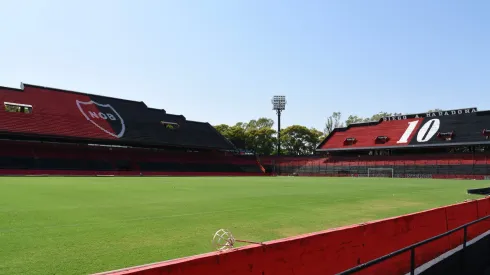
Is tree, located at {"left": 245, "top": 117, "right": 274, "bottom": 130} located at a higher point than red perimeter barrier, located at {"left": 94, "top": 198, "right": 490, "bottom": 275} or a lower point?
higher

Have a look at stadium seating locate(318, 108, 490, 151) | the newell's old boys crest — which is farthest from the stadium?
stadium seating locate(318, 108, 490, 151)

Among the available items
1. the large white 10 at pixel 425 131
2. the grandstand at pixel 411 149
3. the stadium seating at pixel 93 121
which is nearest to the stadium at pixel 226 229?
the stadium seating at pixel 93 121

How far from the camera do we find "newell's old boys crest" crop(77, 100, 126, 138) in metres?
55.8

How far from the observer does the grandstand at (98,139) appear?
150 ft

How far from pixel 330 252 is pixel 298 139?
338ft

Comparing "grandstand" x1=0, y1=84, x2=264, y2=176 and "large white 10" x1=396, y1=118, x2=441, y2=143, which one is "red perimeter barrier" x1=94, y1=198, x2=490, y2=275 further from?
"large white 10" x1=396, y1=118, x2=441, y2=143

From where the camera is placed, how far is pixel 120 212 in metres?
12.4

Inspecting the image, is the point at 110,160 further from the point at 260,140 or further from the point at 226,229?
the point at 260,140

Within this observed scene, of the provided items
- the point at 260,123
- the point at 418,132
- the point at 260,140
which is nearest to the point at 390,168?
the point at 418,132

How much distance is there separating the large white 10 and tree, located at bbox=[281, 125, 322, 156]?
135ft

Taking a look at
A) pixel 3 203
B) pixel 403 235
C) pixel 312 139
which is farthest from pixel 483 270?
pixel 312 139

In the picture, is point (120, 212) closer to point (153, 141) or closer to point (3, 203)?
point (3, 203)

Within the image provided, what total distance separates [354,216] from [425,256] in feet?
17.3

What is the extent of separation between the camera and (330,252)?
541 cm
